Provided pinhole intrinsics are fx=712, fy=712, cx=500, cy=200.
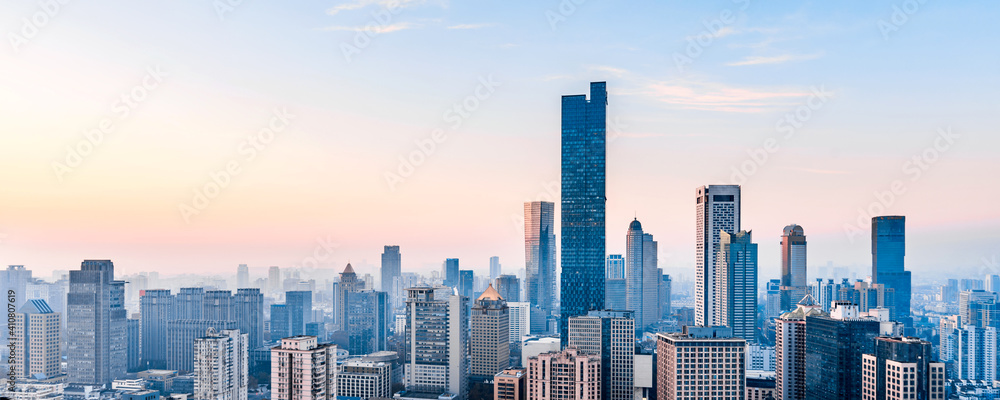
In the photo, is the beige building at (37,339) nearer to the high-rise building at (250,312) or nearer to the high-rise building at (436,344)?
the high-rise building at (250,312)

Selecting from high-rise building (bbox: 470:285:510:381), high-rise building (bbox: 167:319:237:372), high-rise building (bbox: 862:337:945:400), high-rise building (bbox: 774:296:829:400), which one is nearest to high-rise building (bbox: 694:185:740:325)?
high-rise building (bbox: 470:285:510:381)

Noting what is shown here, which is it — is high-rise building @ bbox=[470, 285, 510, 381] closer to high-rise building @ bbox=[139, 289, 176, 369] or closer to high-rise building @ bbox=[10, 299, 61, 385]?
high-rise building @ bbox=[139, 289, 176, 369]

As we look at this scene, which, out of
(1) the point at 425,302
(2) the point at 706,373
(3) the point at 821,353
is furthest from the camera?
(1) the point at 425,302

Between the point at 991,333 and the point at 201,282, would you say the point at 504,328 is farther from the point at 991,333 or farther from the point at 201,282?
the point at 991,333

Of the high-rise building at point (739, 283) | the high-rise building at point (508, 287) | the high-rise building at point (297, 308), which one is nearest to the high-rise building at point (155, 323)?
the high-rise building at point (297, 308)

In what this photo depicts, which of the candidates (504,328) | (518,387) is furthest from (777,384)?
(504,328)

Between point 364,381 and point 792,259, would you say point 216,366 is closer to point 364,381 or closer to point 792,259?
point 364,381
